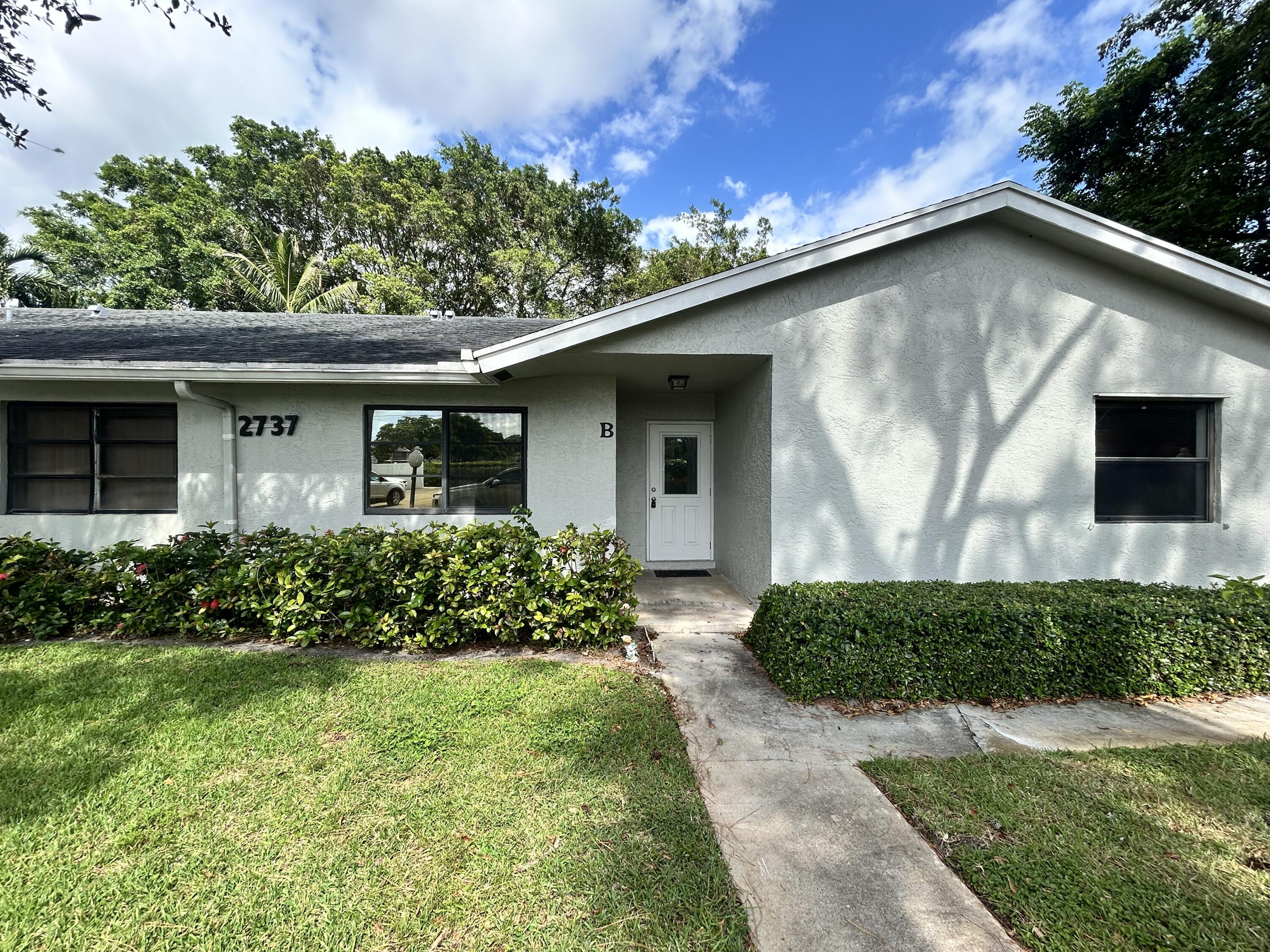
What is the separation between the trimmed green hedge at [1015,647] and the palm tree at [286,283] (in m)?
20.7

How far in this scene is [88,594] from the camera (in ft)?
15.9

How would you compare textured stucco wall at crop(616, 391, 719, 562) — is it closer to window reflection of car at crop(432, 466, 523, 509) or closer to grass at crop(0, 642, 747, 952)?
window reflection of car at crop(432, 466, 523, 509)

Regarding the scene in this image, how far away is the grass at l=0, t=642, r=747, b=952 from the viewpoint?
194cm

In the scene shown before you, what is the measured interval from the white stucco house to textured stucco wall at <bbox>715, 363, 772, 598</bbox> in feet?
0.24

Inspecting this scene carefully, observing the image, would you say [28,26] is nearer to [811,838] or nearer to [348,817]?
[348,817]

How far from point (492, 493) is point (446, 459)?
0.72m

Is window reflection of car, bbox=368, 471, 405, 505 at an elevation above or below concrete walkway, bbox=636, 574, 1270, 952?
above

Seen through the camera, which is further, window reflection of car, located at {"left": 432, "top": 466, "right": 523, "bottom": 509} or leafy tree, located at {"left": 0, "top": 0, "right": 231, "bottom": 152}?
window reflection of car, located at {"left": 432, "top": 466, "right": 523, "bottom": 509}

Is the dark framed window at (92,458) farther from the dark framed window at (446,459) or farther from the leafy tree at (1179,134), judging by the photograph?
the leafy tree at (1179,134)

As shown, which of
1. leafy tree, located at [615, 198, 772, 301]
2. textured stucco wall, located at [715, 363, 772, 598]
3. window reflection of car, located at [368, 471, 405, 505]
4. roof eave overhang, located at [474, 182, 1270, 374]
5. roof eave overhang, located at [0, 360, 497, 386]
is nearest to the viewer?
roof eave overhang, located at [474, 182, 1270, 374]

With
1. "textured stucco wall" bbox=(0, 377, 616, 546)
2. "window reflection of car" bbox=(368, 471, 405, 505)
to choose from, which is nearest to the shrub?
"textured stucco wall" bbox=(0, 377, 616, 546)

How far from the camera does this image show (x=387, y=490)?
20.9ft

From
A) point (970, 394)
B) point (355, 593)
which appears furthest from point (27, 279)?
point (970, 394)

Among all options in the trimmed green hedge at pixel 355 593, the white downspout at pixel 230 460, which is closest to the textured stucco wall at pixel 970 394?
the trimmed green hedge at pixel 355 593
